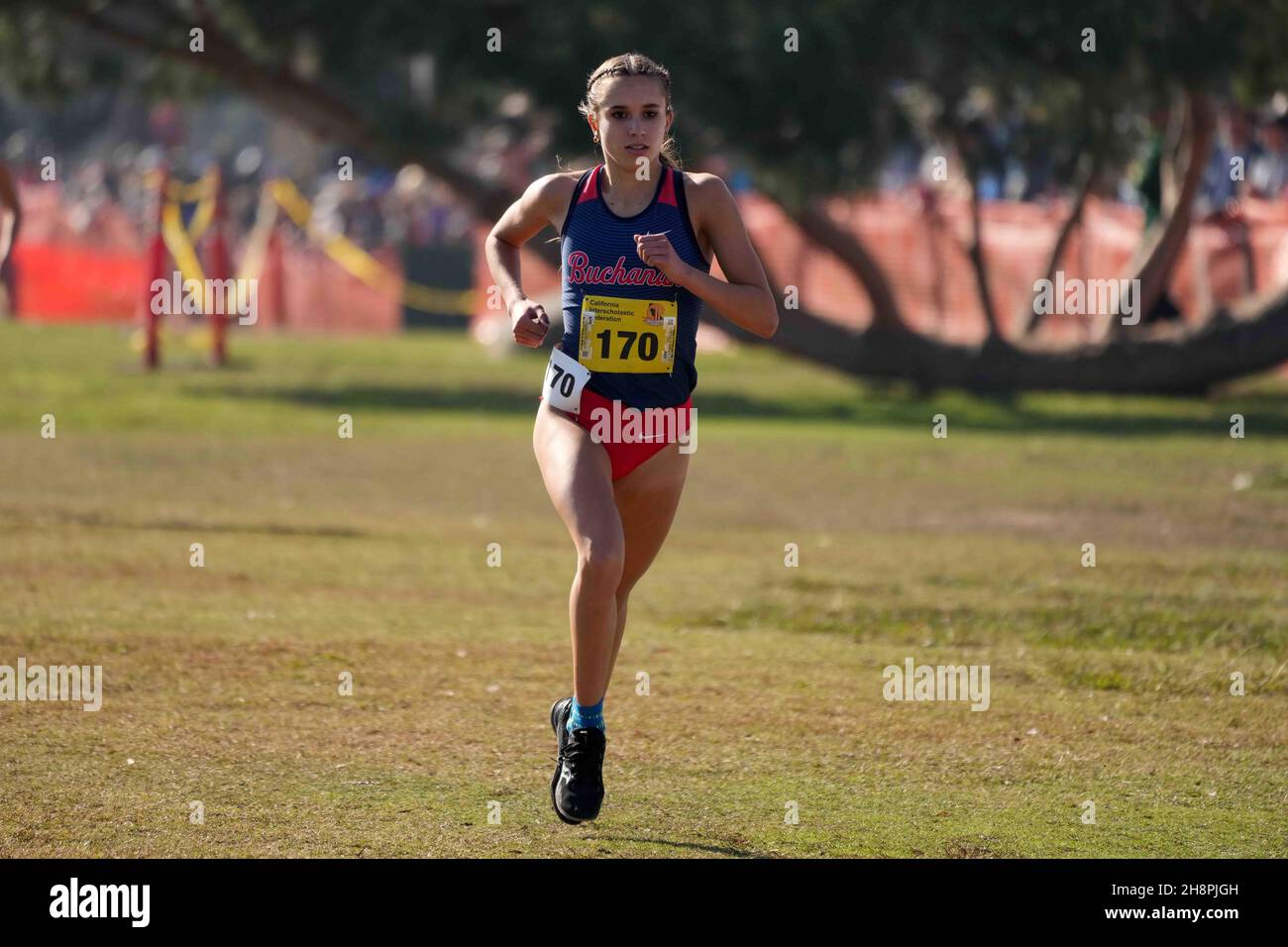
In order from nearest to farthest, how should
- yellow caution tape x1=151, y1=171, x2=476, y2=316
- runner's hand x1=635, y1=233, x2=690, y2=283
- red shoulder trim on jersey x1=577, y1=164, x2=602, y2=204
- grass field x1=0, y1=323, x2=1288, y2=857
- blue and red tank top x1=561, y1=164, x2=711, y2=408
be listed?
1. runner's hand x1=635, y1=233, x2=690, y2=283
2. grass field x1=0, y1=323, x2=1288, y2=857
3. blue and red tank top x1=561, y1=164, x2=711, y2=408
4. red shoulder trim on jersey x1=577, y1=164, x2=602, y2=204
5. yellow caution tape x1=151, y1=171, x2=476, y2=316

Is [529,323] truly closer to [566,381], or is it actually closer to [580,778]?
[566,381]

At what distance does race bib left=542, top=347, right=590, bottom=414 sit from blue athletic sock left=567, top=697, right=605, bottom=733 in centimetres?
86

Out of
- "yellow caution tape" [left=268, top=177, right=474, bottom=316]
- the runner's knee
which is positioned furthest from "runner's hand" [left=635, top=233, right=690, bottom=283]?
"yellow caution tape" [left=268, top=177, right=474, bottom=316]

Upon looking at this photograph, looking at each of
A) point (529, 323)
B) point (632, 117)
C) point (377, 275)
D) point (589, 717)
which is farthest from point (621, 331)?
point (377, 275)

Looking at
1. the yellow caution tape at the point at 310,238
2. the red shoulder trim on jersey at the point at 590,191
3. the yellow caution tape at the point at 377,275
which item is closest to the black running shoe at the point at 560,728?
the red shoulder trim on jersey at the point at 590,191

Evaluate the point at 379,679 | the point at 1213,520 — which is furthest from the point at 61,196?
the point at 379,679

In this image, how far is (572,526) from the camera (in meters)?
5.80

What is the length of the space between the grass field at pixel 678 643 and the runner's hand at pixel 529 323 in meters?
1.36

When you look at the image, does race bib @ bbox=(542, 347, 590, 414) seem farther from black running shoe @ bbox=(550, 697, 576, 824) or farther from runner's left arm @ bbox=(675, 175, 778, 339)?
black running shoe @ bbox=(550, 697, 576, 824)

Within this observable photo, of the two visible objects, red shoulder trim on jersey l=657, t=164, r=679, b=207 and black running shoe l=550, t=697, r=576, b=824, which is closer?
black running shoe l=550, t=697, r=576, b=824

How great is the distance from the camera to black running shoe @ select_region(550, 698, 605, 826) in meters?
5.61

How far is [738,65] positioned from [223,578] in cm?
1080

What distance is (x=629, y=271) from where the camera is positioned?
5.92 meters

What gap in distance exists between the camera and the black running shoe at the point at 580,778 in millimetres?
5605
